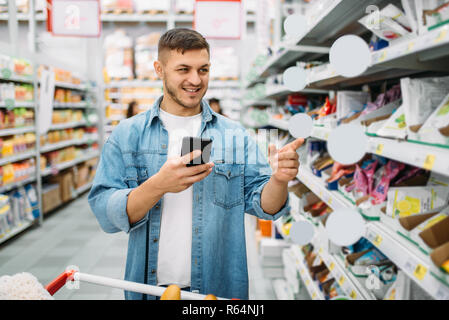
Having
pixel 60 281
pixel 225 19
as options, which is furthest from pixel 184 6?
pixel 60 281

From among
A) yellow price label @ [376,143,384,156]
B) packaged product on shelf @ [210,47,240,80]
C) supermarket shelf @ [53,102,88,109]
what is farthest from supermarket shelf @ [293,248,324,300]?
packaged product on shelf @ [210,47,240,80]

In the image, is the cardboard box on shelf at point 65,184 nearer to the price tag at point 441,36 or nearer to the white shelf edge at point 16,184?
the white shelf edge at point 16,184

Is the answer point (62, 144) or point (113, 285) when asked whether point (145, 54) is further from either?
point (113, 285)

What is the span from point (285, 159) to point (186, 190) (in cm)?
45

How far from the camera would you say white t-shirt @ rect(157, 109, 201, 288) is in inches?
47.9

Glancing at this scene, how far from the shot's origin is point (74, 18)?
3.28 meters

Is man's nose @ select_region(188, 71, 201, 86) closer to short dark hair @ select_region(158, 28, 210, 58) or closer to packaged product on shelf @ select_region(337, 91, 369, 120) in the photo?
short dark hair @ select_region(158, 28, 210, 58)

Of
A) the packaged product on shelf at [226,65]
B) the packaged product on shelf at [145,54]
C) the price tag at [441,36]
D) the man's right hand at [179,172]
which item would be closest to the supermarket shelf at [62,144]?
the packaged product on shelf at [145,54]

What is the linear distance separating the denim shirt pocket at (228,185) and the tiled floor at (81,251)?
35.2 inches

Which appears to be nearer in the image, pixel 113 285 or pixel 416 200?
pixel 113 285
